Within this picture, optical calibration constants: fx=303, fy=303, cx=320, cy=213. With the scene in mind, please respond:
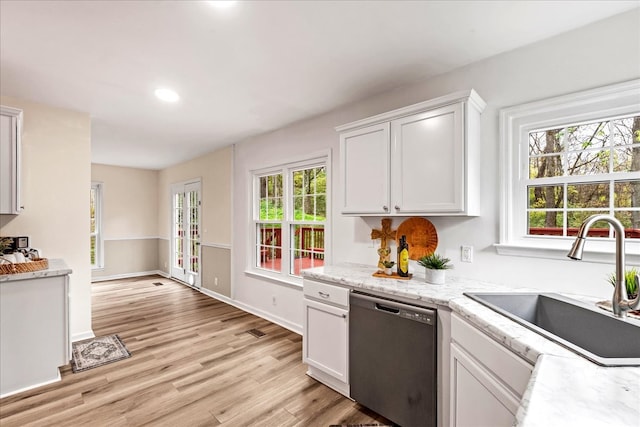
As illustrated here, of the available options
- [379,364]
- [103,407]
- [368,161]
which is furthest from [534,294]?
[103,407]

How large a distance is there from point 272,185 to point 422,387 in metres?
3.00

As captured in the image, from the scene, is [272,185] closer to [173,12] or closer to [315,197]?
[315,197]

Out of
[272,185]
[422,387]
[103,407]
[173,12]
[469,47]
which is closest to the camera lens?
[173,12]

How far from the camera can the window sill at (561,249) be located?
5.35ft

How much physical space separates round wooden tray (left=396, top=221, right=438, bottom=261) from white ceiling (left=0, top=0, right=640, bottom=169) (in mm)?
1171

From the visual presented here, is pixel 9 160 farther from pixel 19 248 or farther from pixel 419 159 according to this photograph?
pixel 419 159

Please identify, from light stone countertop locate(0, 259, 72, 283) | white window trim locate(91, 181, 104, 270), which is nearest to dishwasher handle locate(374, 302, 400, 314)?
light stone countertop locate(0, 259, 72, 283)

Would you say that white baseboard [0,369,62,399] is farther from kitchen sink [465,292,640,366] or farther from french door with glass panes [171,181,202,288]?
kitchen sink [465,292,640,366]

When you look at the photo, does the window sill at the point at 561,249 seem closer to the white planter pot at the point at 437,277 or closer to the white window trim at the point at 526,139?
the white window trim at the point at 526,139

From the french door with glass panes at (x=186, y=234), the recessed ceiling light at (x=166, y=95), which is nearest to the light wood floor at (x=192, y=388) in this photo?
the french door with glass panes at (x=186, y=234)

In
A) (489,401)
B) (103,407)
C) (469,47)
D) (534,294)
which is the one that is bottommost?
(103,407)

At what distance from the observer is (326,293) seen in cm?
239

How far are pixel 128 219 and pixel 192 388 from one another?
5484 millimetres

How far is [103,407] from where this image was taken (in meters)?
2.19
